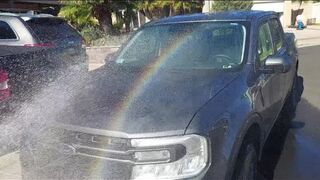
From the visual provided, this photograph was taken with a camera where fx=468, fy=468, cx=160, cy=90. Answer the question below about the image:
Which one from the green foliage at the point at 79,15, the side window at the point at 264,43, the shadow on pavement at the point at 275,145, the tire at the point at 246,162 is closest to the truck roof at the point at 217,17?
the side window at the point at 264,43

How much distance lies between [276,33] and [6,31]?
5.38 metres

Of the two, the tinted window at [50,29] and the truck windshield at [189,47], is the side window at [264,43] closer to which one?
the truck windshield at [189,47]

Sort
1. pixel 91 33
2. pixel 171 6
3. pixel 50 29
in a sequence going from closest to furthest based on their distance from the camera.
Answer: pixel 50 29
pixel 91 33
pixel 171 6

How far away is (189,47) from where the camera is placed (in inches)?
182

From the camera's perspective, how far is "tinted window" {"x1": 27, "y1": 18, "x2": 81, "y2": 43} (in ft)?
29.9

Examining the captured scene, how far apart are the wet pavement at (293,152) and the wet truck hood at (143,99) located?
4.76 feet

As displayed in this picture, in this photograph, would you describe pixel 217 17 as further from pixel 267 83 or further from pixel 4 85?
pixel 4 85

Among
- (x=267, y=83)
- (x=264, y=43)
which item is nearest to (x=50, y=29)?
(x=264, y=43)

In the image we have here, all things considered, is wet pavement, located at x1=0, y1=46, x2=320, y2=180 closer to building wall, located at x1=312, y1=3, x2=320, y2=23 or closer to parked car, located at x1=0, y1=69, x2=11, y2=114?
parked car, located at x1=0, y1=69, x2=11, y2=114

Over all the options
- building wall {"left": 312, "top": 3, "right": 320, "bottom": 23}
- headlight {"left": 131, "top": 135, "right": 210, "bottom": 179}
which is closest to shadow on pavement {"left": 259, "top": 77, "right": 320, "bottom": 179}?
headlight {"left": 131, "top": 135, "right": 210, "bottom": 179}

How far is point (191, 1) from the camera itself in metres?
29.5

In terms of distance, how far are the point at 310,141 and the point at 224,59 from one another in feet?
7.35

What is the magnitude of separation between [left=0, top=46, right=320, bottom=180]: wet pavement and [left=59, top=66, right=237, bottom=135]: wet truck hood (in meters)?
1.45

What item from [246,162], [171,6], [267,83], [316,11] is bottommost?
[316,11]
